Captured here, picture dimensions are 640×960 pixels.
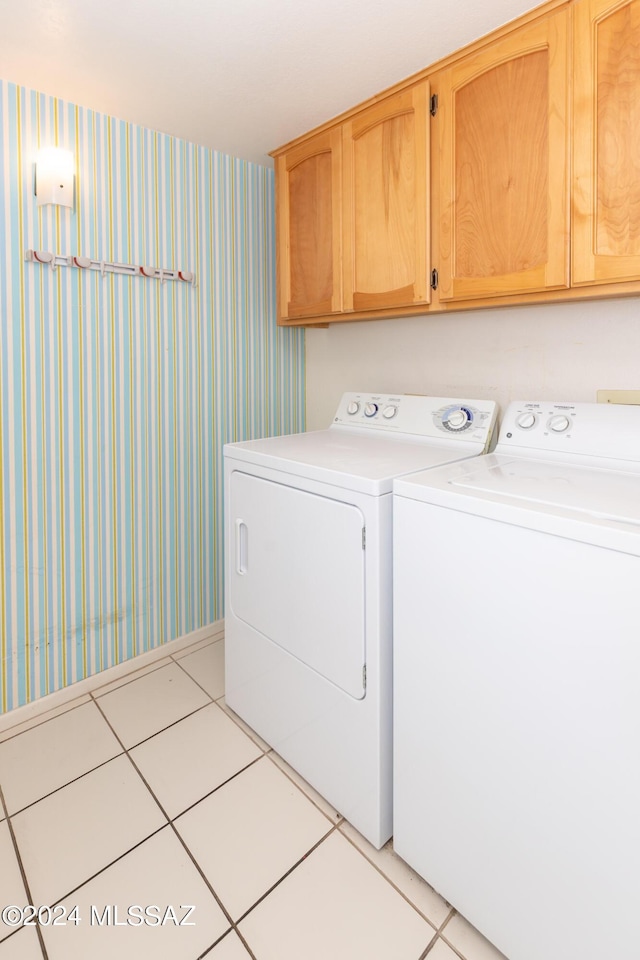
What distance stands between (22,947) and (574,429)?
1890 millimetres

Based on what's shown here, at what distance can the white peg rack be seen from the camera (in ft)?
5.99

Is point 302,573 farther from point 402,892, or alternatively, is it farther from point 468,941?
point 468,941

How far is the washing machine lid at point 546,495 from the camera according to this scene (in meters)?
0.95

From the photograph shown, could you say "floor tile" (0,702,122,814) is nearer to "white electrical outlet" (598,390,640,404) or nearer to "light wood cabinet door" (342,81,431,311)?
"light wood cabinet door" (342,81,431,311)

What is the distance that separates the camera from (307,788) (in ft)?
5.38

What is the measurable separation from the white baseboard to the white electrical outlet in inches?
75.3

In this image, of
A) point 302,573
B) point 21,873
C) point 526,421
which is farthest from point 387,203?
point 21,873

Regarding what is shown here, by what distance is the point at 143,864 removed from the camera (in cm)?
138

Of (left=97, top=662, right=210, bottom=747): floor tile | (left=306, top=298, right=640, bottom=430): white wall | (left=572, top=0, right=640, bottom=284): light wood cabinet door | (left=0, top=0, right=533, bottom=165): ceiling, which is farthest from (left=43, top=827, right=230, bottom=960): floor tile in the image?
(left=0, top=0, right=533, bottom=165): ceiling

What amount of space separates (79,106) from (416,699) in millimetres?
2243

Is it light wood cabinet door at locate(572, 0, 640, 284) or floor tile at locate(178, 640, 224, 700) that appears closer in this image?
light wood cabinet door at locate(572, 0, 640, 284)

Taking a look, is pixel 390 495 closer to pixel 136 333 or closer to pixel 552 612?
pixel 552 612

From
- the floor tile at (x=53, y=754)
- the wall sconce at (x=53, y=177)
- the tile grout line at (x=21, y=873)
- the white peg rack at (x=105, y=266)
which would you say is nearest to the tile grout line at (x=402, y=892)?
the tile grout line at (x=21, y=873)

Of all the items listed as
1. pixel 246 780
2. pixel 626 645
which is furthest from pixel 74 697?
pixel 626 645
